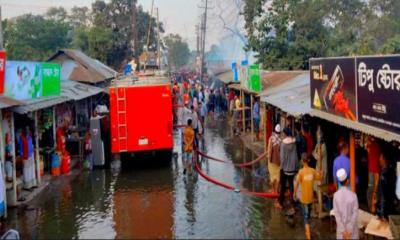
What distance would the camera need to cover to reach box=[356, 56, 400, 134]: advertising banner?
24.5ft

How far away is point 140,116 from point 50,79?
3529mm

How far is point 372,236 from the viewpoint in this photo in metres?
9.25

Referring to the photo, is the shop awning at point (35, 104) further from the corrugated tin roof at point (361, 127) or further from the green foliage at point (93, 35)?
A: the green foliage at point (93, 35)

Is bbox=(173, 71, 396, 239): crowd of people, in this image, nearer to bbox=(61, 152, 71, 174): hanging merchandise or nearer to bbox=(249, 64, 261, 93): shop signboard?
bbox=(249, 64, 261, 93): shop signboard

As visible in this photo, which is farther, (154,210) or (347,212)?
(154,210)

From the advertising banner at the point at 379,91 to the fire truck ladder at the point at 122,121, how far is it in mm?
9177

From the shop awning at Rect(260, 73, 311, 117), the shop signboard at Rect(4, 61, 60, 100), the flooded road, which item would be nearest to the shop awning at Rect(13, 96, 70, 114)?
the shop signboard at Rect(4, 61, 60, 100)

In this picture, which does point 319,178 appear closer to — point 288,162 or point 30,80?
point 288,162

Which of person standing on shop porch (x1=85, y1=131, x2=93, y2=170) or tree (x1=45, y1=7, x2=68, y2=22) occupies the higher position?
tree (x1=45, y1=7, x2=68, y2=22)

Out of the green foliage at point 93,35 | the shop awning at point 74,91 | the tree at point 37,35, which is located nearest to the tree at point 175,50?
the green foliage at point 93,35

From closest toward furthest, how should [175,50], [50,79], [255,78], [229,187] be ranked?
[229,187]
[50,79]
[255,78]
[175,50]

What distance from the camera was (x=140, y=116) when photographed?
1681cm

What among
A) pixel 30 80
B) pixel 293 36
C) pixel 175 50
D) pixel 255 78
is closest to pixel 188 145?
pixel 30 80

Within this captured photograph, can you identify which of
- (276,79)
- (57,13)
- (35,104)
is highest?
(57,13)
